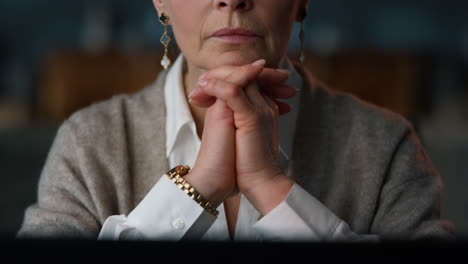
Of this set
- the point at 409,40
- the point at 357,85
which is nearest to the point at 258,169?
the point at 357,85

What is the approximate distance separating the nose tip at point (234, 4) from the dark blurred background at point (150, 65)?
6.28 feet

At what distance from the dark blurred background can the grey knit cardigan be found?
1636 millimetres

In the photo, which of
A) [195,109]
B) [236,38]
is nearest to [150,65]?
[195,109]

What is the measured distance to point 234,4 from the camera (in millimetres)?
857

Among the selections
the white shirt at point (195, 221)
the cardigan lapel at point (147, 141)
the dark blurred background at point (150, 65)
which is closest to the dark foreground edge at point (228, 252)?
the white shirt at point (195, 221)

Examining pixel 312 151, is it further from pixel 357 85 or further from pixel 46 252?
pixel 357 85

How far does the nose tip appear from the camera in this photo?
0.86 m

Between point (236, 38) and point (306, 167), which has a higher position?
point (236, 38)

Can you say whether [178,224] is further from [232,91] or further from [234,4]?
[234,4]

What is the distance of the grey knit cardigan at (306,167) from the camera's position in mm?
975

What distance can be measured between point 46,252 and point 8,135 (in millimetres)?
3810

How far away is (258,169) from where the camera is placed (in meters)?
0.83

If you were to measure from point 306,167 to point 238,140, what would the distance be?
0.25 metres

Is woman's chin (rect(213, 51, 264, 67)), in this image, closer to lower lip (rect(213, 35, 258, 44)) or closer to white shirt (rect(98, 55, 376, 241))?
lower lip (rect(213, 35, 258, 44))
